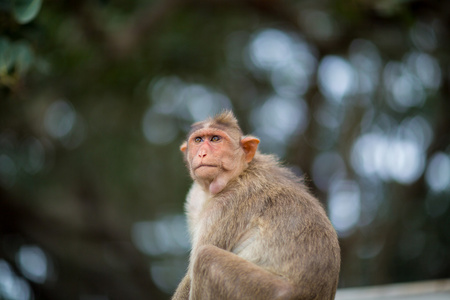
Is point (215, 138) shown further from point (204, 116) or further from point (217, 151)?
point (204, 116)

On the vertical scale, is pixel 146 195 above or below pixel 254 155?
above

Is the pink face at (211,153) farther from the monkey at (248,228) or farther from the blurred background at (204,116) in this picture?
the blurred background at (204,116)

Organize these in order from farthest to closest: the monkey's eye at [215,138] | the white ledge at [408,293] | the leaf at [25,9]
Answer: the white ledge at [408,293]
the leaf at [25,9]
the monkey's eye at [215,138]

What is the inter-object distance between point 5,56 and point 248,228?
3.44 m

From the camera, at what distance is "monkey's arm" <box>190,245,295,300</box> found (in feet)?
12.7

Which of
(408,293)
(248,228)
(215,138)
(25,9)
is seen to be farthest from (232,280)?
(408,293)

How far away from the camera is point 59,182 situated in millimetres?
14203

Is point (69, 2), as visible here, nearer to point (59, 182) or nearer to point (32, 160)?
point (32, 160)

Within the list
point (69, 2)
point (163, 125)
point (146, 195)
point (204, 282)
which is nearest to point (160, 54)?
point (163, 125)

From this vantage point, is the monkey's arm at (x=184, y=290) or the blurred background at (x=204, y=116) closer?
the monkey's arm at (x=184, y=290)

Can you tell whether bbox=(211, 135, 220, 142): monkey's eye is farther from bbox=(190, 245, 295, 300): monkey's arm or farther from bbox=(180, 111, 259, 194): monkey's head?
bbox=(190, 245, 295, 300): monkey's arm

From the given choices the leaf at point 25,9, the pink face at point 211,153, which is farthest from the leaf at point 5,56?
the pink face at point 211,153

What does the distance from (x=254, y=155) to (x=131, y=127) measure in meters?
9.88

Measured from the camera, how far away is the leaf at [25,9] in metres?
5.00
